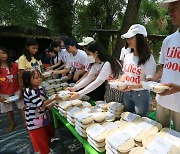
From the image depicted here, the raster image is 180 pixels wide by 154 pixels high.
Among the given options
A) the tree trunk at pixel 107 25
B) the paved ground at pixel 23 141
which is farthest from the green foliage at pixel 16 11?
the tree trunk at pixel 107 25

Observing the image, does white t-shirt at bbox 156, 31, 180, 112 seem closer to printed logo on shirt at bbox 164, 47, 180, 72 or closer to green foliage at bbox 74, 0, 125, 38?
printed logo on shirt at bbox 164, 47, 180, 72

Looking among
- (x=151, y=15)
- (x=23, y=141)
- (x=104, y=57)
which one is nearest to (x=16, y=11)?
(x=23, y=141)

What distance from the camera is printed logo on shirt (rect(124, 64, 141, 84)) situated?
152 cm

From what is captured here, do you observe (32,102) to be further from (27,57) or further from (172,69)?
(172,69)

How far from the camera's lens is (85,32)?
26.8 feet

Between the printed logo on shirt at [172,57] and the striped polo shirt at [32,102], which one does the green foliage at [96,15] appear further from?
the printed logo on shirt at [172,57]

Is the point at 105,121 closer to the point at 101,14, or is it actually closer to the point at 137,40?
the point at 137,40

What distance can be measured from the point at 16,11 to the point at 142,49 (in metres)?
3.89

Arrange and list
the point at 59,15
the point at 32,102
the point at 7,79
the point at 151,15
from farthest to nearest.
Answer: the point at 151,15 → the point at 59,15 → the point at 7,79 → the point at 32,102

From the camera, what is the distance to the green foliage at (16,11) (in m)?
4.30

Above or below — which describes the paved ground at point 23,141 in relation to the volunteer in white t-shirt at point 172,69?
below

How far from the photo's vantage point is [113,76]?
1.79 metres

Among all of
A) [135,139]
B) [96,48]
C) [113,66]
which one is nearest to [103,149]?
[135,139]

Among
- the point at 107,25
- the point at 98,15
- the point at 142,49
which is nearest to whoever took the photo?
the point at 142,49
